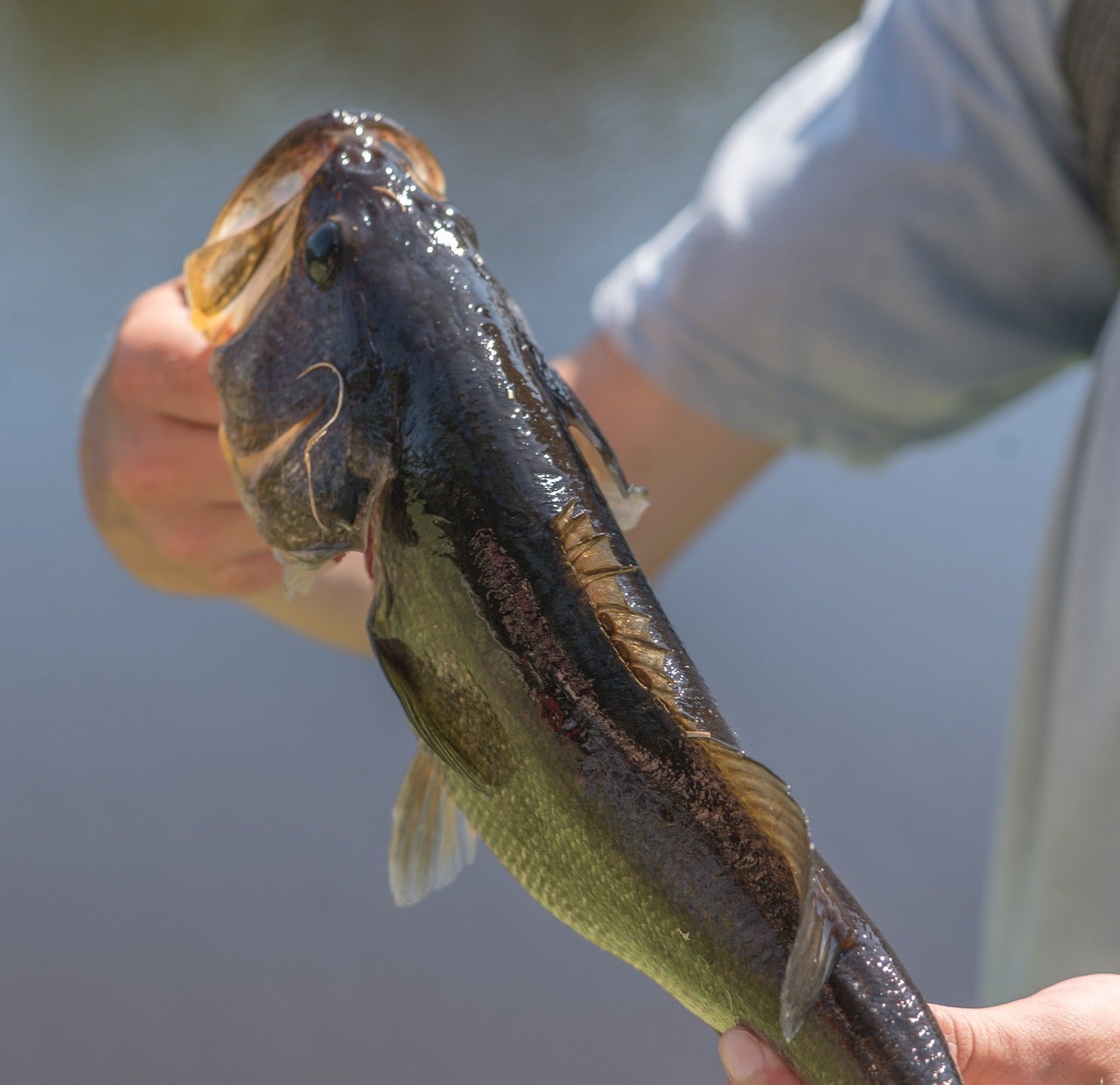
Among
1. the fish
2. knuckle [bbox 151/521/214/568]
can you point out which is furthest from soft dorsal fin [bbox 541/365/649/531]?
knuckle [bbox 151/521/214/568]

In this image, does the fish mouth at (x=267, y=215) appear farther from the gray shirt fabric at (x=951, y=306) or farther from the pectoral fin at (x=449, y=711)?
the gray shirt fabric at (x=951, y=306)

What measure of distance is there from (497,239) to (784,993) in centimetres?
221

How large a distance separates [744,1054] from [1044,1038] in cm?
22

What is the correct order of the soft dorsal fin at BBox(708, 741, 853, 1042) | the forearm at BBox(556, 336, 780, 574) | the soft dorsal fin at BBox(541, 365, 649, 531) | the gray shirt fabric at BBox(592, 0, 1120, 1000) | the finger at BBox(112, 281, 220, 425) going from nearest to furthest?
the soft dorsal fin at BBox(708, 741, 853, 1042) → the soft dorsal fin at BBox(541, 365, 649, 531) → the finger at BBox(112, 281, 220, 425) → the gray shirt fabric at BBox(592, 0, 1120, 1000) → the forearm at BBox(556, 336, 780, 574)

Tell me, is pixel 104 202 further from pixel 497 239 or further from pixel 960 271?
pixel 960 271

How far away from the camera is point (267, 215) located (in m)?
0.69

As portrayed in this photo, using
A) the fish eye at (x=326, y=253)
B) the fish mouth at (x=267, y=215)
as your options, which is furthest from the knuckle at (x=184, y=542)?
the fish eye at (x=326, y=253)

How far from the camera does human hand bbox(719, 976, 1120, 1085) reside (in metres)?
0.60

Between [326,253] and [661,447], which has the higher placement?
[326,253]

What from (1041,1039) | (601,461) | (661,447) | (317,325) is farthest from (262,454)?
(661,447)

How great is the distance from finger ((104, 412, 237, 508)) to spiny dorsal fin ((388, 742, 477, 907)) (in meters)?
0.35

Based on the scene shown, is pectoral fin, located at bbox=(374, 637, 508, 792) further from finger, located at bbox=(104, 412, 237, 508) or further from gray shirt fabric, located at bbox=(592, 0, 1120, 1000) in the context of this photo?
gray shirt fabric, located at bbox=(592, 0, 1120, 1000)

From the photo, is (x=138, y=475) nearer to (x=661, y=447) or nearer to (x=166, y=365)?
(x=166, y=365)

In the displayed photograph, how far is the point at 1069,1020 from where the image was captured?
0.65 m
